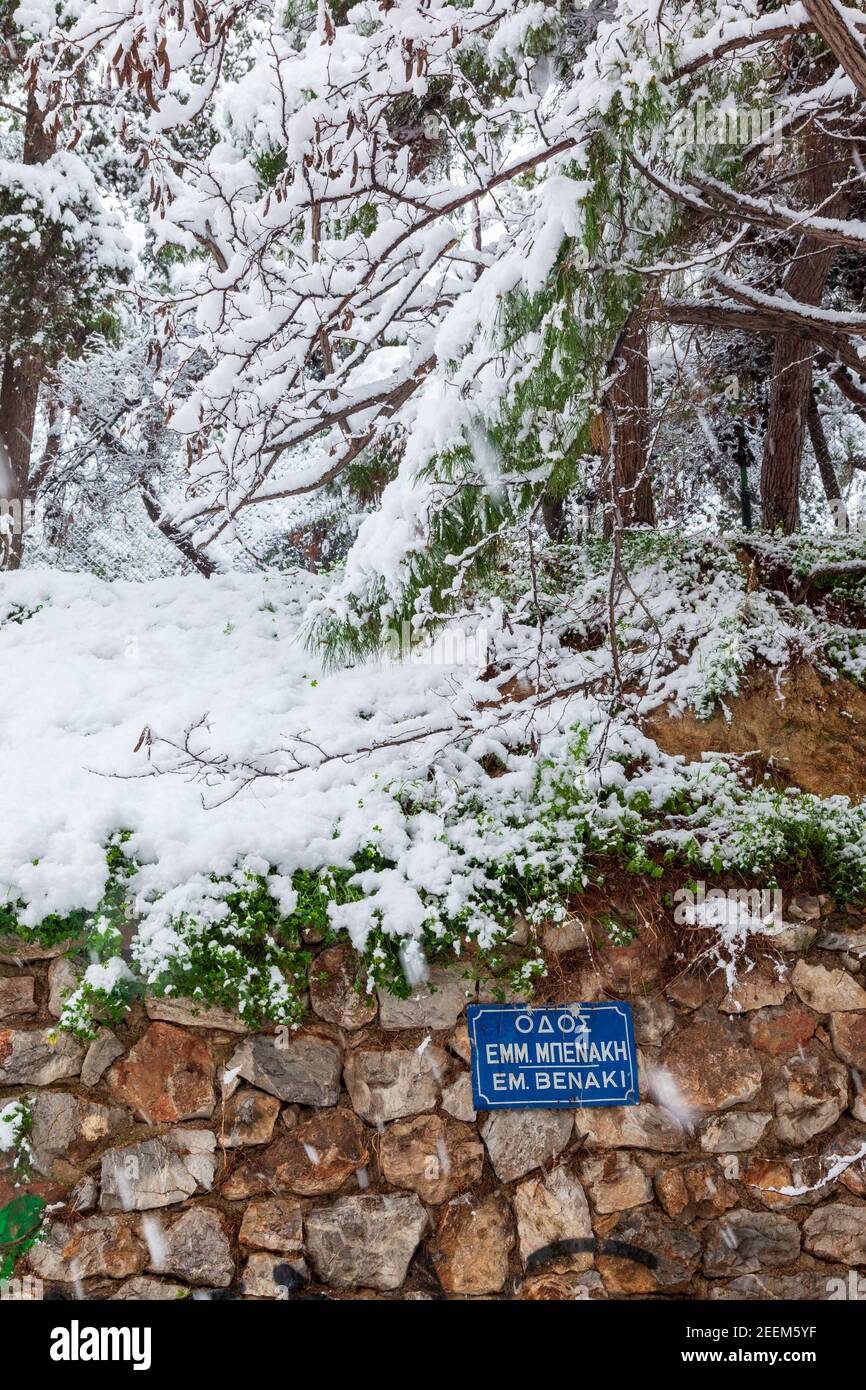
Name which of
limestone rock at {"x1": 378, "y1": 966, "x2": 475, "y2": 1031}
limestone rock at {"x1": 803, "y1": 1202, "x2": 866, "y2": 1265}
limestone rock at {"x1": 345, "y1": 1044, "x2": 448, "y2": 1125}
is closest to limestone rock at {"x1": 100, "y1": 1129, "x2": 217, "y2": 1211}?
limestone rock at {"x1": 345, "y1": 1044, "x2": 448, "y2": 1125}

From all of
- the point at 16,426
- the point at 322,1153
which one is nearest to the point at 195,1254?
the point at 322,1153

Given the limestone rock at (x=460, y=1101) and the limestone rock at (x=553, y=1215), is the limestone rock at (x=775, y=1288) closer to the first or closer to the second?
the limestone rock at (x=553, y=1215)

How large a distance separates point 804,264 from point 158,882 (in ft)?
13.3

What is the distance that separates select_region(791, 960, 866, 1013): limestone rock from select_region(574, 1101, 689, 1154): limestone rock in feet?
2.01

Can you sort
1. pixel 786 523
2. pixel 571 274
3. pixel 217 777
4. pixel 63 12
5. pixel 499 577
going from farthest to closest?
pixel 63 12 → pixel 786 523 → pixel 499 577 → pixel 217 777 → pixel 571 274

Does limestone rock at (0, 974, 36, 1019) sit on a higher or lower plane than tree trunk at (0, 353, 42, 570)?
lower

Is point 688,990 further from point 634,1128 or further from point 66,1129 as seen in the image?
point 66,1129

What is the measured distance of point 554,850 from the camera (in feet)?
10.9

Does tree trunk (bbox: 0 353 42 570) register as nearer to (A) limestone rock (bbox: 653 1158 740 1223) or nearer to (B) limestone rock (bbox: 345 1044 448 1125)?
(B) limestone rock (bbox: 345 1044 448 1125)

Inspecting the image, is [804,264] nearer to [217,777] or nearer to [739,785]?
[739,785]

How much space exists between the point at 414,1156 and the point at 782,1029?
1.25 metres

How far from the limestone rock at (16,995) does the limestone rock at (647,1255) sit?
1.90 m

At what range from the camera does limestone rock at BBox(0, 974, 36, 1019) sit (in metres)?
3.14

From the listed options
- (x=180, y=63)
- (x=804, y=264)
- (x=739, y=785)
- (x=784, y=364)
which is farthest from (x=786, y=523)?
(x=180, y=63)
